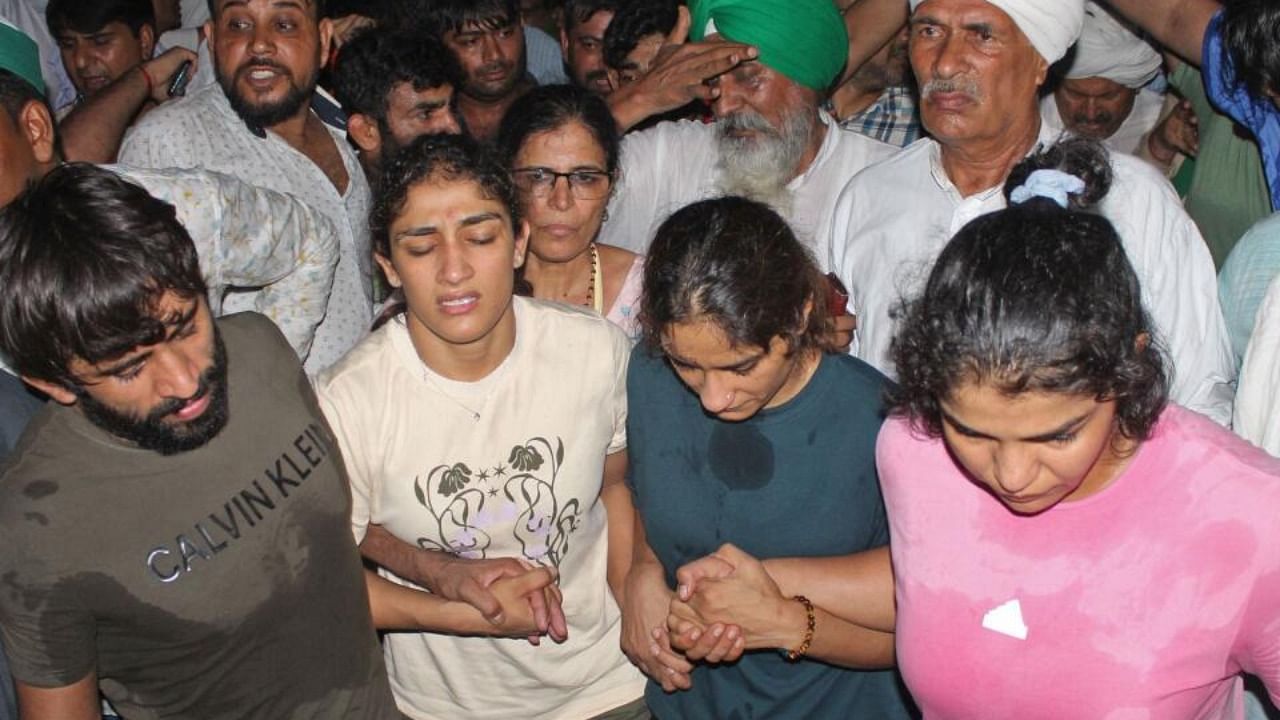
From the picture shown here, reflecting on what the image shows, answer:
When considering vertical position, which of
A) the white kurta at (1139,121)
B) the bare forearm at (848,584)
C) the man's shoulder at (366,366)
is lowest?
the bare forearm at (848,584)

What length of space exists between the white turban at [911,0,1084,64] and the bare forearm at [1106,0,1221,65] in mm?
481

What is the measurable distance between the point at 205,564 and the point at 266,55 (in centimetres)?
210

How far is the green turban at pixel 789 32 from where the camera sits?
363 centimetres

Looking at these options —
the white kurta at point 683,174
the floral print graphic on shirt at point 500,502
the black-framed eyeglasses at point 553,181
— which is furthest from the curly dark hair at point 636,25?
the floral print graphic on shirt at point 500,502

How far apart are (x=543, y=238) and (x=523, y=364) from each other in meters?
0.71

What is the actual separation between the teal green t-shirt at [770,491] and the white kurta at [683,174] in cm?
134

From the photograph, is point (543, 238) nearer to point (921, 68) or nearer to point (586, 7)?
point (921, 68)

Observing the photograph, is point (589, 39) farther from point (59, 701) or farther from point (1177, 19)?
point (59, 701)

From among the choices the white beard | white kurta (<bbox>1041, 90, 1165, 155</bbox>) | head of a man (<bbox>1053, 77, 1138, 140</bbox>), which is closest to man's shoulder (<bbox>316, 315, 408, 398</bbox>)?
the white beard

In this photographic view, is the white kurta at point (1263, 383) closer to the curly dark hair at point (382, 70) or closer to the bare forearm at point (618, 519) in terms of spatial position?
the bare forearm at point (618, 519)

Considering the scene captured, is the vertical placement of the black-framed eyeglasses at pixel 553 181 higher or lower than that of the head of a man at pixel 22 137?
lower

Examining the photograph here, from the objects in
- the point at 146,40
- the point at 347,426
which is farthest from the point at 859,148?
the point at 146,40

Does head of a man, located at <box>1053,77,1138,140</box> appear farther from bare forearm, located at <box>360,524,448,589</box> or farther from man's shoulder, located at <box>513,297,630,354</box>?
bare forearm, located at <box>360,524,448,589</box>

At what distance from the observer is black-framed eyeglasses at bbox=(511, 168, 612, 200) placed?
3.03 m
